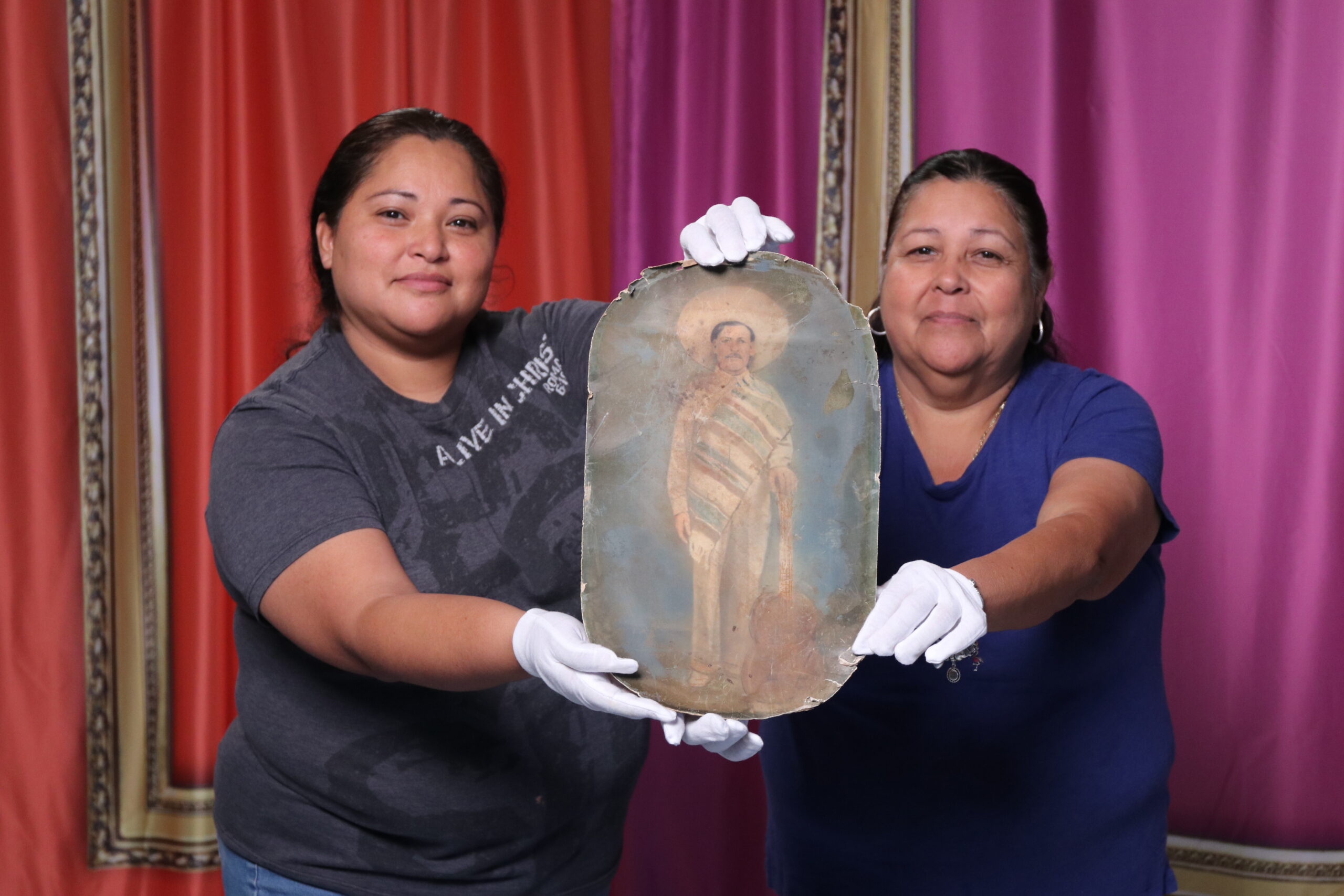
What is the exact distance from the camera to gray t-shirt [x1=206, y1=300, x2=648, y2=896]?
1205 millimetres

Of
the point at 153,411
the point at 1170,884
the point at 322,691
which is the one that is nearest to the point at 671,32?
the point at 153,411

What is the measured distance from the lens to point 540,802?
50.8 inches

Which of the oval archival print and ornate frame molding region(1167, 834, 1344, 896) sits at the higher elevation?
the oval archival print

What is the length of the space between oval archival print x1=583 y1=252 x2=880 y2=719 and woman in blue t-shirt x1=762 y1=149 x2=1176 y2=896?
0.35m

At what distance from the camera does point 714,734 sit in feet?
3.12

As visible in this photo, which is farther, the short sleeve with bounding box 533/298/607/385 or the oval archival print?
the short sleeve with bounding box 533/298/607/385

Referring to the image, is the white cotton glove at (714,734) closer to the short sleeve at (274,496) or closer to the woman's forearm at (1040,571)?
the woman's forearm at (1040,571)

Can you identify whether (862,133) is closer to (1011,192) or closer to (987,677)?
(1011,192)

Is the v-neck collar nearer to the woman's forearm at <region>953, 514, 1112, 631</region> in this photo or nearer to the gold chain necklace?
the gold chain necklace

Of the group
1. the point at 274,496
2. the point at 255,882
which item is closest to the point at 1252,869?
the point at 255,882

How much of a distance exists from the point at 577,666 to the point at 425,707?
38 cm

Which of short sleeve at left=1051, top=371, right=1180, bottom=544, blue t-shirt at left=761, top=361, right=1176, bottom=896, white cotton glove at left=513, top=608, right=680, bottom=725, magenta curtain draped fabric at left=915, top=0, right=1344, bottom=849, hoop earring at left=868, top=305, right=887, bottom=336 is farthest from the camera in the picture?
magenta curtain draped fabric at left=915, top=0, right=1344, bottom=849

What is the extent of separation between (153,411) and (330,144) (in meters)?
0.68

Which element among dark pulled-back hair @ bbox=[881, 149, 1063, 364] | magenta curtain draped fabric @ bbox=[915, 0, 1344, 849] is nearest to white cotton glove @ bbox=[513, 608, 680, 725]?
dark pulled-back hair @ bbox=[881, 149, 1063, 364]
